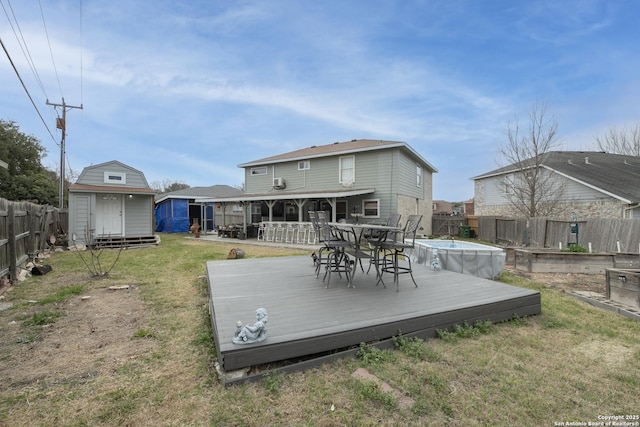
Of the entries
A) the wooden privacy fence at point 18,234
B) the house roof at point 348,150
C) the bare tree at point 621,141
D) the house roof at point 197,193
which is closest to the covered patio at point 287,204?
the house roof at point 348,150

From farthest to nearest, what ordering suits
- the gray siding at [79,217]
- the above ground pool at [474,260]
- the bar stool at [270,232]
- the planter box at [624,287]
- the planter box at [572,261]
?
the bar stool at [270,232]
the gray siding at [79,217]
the planter box at [572,261]
the above ground pool at [474,260]
the planter box at [624,287]

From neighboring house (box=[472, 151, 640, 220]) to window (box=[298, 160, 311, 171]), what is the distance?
10215mm

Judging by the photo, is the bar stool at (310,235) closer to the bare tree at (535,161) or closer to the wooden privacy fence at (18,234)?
the wooden privacy fence at (18,234)

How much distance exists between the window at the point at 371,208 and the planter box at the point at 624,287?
9089 millimetres

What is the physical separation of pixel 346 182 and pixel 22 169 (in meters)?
22.9

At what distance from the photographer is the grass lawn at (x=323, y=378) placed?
1.98 m

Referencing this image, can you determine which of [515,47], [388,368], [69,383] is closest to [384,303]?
[388,368]

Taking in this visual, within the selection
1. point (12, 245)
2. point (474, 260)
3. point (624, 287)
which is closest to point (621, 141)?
point (474, 260)

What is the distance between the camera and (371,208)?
13969 mm

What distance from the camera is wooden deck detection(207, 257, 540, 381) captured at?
2.54m

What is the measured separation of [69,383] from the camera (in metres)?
2.38

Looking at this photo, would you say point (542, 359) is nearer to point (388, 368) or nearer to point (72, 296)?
point (388, 368)

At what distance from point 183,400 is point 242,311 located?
3.88 feet

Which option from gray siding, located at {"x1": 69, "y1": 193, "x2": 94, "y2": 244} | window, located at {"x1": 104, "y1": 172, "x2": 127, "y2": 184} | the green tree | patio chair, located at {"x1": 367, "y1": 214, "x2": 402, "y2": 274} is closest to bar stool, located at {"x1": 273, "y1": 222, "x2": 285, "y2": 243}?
window, located at {"x1": 104, "y1": 172, "x2": 127, "y2": 184}
